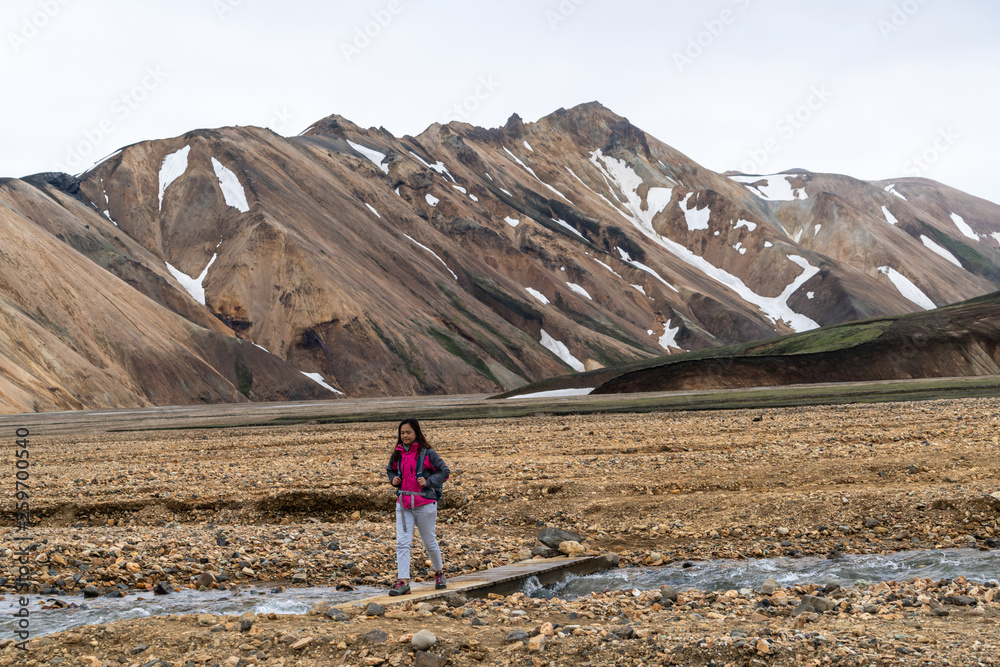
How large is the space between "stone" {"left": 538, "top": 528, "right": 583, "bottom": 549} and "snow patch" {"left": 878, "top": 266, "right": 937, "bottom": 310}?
184867 mm

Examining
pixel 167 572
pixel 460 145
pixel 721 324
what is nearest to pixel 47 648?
pixel 167 572

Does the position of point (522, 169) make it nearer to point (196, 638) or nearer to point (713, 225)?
point (713, 225)

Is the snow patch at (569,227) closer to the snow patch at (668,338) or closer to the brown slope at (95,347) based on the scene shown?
the snow patch at (668,338)

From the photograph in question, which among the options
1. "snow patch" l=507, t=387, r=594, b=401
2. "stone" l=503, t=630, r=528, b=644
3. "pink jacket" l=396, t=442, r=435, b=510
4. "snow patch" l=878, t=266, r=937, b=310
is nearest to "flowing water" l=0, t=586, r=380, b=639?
"pink jacket" l=396, t=442, r=435, b=510

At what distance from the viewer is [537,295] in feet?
469

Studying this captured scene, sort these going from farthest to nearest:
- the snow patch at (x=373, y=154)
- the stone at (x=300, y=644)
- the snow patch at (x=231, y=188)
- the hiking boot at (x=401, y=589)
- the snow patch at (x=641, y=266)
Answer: the snow patch at (x=641, y=266) → the snow patch at (x=373, y=154) → the snow patch at (x=231, y=188) → the hiking boot at (x=401, y=589) → the stone at (x=300, y=644)

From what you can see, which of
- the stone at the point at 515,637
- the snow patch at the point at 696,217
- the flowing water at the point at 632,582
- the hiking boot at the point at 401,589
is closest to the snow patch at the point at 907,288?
the snow patch at the point at 696,217

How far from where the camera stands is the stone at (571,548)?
12.6 metres

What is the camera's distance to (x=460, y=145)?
595 feet

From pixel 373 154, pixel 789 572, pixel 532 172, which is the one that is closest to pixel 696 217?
pixel 532 172

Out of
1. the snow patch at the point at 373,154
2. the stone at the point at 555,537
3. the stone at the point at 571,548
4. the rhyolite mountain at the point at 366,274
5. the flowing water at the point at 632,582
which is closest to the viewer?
the flowing water at the point at 632,582

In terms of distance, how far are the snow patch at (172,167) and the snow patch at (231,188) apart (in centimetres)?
526

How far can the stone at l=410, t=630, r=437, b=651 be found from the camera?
25.3ft

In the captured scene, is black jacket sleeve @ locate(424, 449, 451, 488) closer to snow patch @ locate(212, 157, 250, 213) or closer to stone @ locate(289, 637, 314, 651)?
stone @ locate(289, 637, 314, 651)
